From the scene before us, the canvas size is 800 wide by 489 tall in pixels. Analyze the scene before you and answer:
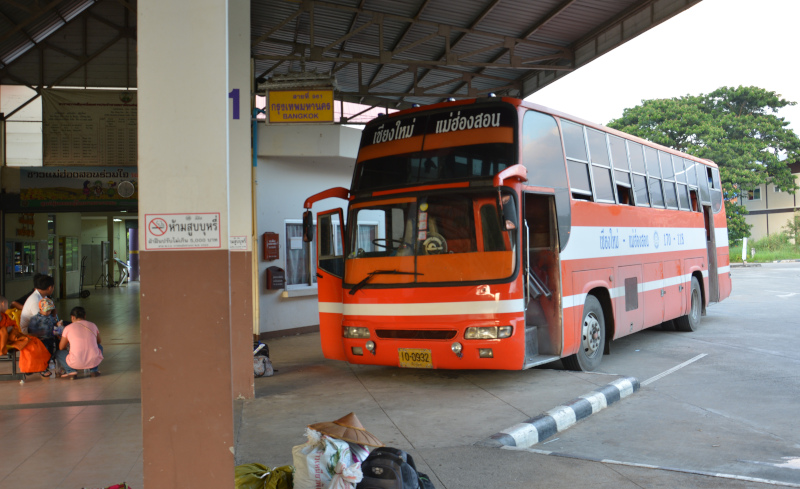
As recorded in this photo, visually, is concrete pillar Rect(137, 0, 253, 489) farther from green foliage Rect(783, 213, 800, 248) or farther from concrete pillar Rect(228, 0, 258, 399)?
green foliage Rect(783, 213, 800, 248)

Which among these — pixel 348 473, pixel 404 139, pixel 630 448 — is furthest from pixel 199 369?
pixel 404 139

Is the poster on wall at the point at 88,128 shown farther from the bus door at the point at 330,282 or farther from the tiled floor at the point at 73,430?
the bus door at the point at 330,282

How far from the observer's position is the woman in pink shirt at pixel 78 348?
946 cm

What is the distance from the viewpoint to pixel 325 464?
3896 millimetres

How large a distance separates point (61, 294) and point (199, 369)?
23332 millimetres

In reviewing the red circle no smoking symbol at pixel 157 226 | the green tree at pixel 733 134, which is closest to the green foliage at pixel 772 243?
the green tree at pixel 733 134

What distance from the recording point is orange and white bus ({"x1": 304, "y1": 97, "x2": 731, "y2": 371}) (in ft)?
24.2

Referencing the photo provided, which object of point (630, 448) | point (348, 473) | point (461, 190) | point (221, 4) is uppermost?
point (221, 4)

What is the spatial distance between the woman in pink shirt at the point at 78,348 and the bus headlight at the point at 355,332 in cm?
403

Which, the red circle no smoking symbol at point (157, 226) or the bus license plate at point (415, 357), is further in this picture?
the bus license plate at point (415, 357)

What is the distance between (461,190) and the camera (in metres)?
7.58

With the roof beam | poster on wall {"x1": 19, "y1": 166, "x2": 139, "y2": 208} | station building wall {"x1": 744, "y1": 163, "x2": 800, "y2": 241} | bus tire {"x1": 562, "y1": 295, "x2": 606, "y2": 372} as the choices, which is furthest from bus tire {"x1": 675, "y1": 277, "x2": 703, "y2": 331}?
station building wall {"x1": 744, "y1": 163, "x2": 800, "y2": 241}

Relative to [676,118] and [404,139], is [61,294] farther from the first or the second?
[676,118]

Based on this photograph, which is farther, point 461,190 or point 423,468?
point 461,190
